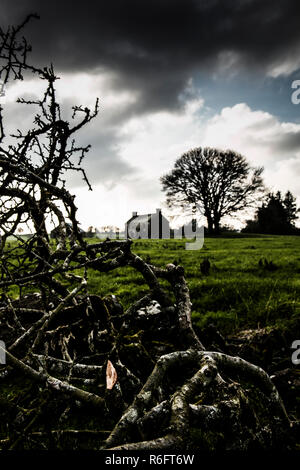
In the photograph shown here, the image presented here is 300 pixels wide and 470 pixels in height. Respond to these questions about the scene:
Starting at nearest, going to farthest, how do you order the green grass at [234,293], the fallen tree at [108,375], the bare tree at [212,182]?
the fallen tree at [108,375] → the green grass at [234,293] → the bare tree at [212,182]

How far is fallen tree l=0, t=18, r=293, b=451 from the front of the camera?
68.8 inches

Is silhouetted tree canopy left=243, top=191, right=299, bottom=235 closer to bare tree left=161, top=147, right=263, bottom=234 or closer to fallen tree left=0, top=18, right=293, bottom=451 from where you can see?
bare tree left=161, top=147, right=263, bottom=234

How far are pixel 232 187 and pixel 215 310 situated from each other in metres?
40.6

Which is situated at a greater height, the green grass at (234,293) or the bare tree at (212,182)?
the bare tree at (212,182)

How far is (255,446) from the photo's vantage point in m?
1.84

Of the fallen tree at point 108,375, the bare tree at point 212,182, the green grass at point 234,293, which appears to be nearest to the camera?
the fallen tree at point 108,375

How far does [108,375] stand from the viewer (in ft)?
5.53

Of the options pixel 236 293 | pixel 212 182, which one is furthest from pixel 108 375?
pixel 212 182

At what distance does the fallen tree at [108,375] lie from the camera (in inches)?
68.8

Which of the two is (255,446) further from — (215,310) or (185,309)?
(215,310)

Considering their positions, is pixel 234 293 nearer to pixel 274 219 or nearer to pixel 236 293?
pixel 236 293

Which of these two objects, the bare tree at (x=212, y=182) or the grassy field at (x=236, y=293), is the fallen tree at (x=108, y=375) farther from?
the bare tree at (x=212, y=182)

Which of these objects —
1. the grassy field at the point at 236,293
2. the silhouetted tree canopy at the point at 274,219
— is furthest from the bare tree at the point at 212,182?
the grassy field at the point at 236,293

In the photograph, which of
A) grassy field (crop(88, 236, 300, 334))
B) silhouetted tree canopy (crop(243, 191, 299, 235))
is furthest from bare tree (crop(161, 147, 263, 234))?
grassy field (crop(88, 236, 300, 334))
